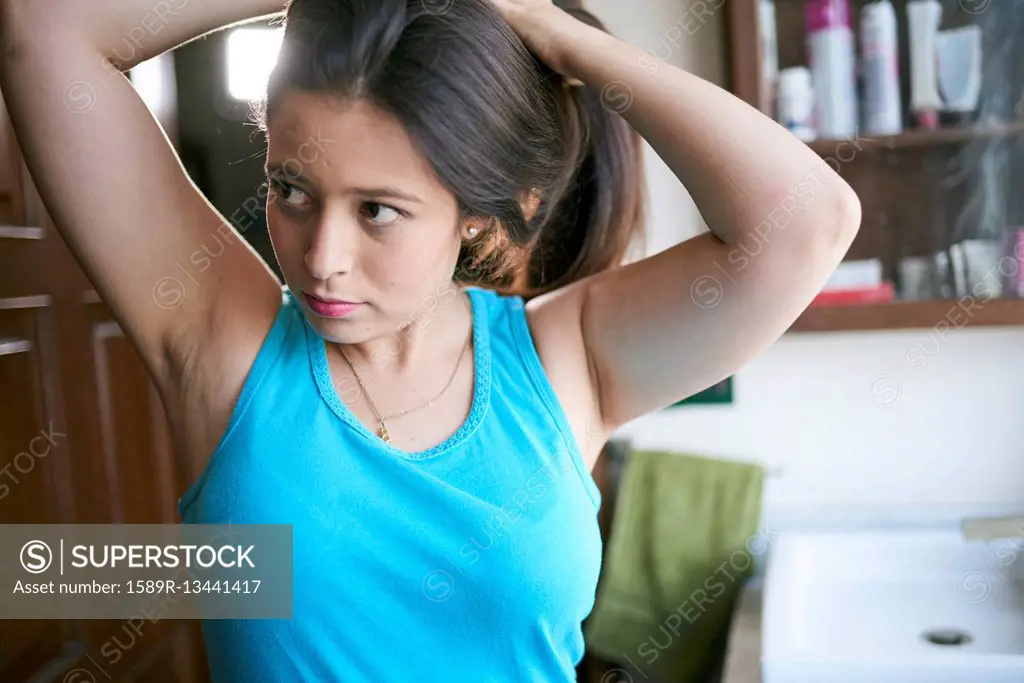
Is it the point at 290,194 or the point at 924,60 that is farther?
the point at 924,60

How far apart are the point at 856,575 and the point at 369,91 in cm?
135

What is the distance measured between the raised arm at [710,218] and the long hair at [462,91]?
5 centimetres

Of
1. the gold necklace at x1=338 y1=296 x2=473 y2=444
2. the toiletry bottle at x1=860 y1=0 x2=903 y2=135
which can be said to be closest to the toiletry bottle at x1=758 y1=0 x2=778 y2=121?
the toiletry bottle at x1=860 y1=0 x2=903 y2=135

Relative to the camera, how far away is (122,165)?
731 millimetres

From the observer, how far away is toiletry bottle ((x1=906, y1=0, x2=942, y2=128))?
1519 mm

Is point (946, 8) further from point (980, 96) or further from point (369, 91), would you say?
point (369, 91)

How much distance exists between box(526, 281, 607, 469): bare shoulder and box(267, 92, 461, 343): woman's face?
0.42 ft

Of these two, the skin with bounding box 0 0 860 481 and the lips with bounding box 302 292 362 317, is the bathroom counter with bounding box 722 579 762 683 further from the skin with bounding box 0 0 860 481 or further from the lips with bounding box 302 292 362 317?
the lips with bounding box 302 292 362 317

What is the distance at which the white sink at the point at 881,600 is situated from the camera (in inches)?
48.1

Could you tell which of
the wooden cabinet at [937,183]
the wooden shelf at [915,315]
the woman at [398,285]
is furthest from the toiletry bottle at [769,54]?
the woman at [398,285]

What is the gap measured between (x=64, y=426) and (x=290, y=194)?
852 millimetres

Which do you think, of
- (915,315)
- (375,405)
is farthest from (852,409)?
(375,405)

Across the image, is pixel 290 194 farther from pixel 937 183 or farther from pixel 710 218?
pixel 937 183

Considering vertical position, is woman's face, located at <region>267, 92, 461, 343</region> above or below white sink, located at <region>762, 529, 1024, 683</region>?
above
